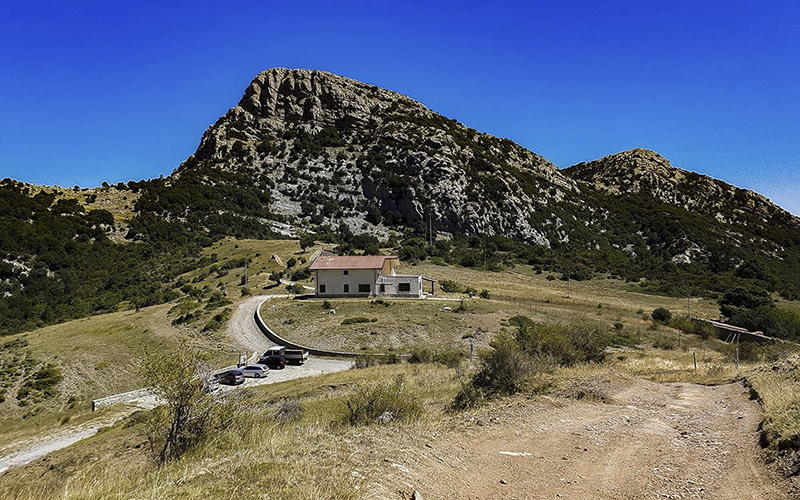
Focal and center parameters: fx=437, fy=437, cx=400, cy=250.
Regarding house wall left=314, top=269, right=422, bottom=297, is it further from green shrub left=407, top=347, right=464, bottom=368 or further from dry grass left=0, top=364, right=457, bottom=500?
dry grass left=0, top=364, right=457, bottom=500

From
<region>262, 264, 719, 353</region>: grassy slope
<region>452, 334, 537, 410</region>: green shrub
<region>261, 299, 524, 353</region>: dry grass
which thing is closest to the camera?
<region>452, 334, 537, 410</region>: green shrub

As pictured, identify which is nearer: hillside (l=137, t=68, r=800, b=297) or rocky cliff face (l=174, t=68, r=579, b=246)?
hillside (l=137, t=68, r=800, b=297)

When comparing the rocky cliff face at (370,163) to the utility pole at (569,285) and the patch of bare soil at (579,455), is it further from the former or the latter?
the patch of bare soil at (579,455)

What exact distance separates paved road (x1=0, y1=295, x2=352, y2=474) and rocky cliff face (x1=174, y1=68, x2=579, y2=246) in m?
54.0

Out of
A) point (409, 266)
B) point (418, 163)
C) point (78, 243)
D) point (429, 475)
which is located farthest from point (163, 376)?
point (418, 163)

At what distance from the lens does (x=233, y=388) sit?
26.5 meters

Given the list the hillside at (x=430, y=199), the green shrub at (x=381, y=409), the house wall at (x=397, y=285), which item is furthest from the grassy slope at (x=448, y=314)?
the green shrub at (x=381, y=409)

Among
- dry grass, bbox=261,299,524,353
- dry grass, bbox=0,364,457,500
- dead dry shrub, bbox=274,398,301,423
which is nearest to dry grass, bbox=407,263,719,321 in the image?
dry grass, bbox=261,299,524,353

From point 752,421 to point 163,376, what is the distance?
43.4 ft

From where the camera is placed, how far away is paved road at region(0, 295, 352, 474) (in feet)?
63.0

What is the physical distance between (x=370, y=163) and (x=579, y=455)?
107231 mm

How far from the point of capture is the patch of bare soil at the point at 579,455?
6.80m

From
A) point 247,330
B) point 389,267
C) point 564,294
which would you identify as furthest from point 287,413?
point 564,294

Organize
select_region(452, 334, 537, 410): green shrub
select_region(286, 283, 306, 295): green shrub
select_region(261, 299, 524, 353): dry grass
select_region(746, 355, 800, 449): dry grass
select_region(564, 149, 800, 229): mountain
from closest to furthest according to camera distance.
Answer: select_region(746, 355, 800, 449): dry grass < select_region(452, 334, 537, 410): green shrub < select_region(261, 299, 524, 353): dry grass < select_region(286, 283, 306, 295): green shrub < select_region(564, 149, 800, 229): mountain
